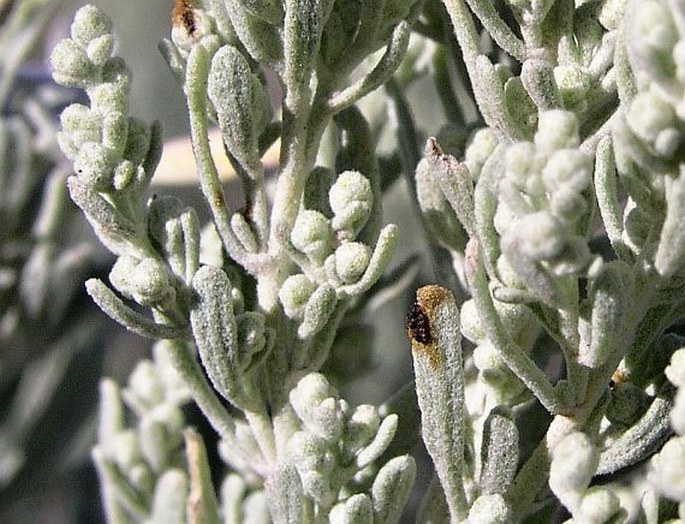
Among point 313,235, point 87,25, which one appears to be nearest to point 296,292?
point 313,235

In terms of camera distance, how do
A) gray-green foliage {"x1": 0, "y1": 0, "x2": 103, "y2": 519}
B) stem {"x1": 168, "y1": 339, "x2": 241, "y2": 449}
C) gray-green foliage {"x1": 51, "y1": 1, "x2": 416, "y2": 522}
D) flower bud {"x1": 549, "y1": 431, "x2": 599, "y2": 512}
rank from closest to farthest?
flower bud {"x1": 549, "y1": 431, "x2": 599, "y2": 512}
gray-green foliage {"x1": 51, "y1": 1, "x2": 416, "y2": 522}
stem {"x1": 168, "y1": 339, "x2": 241, "y2": 449}
gray-green foliage {"x1": 0, "y1": 0, "x2": 103, "y2": 519}

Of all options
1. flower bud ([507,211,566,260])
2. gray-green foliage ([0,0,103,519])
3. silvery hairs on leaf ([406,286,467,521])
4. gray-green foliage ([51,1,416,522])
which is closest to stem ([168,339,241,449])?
gray-green foliage ([51,1,416,522])

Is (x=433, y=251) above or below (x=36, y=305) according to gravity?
below

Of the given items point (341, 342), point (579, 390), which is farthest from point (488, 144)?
point (341, 342)

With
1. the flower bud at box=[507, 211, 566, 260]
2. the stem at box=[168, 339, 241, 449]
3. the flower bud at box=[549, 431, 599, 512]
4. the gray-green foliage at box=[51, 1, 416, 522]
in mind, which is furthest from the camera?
the stem at box=[168, 339, 241, 449]

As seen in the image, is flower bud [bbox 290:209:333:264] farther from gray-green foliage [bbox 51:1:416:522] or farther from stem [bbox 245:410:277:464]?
stem [bbox 245:410:277:464]

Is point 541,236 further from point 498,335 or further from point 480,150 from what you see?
point 480,150

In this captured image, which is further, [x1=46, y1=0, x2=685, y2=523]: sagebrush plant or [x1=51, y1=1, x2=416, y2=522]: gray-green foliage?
[x1=51, y1=1, x2=416, y2=522]: gray-green foliage

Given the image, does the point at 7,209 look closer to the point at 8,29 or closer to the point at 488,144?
the point at 8,29
